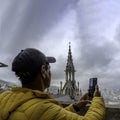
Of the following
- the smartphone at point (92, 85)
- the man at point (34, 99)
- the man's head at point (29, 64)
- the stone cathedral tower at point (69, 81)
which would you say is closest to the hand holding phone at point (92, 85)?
the smartphone at point (92, 85)

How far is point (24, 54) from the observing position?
2297mm

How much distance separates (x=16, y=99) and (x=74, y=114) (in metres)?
0.36

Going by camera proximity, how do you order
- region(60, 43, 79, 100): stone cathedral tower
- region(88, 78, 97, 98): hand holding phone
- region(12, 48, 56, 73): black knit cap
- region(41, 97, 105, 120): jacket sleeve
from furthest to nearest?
region(60, 43, 79, 100): stone cathedral tower < region(88, 78, 97, 98): hand holding phone < region(12, 48, 56, 73): black knit cap < region(41, 97, 105, 120): jacket sleeve

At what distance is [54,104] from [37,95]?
0.12m

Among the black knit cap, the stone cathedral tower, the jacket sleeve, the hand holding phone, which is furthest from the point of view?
the stone cathedral tower

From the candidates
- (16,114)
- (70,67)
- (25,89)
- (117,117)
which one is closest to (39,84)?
(25,89)

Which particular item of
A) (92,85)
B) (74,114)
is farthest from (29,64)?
(92,85)

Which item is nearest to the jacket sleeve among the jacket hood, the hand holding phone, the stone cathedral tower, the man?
the man

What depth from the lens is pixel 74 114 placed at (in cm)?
216

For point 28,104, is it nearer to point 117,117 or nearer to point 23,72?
point 23,72

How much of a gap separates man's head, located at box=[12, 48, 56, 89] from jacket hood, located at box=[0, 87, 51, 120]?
89 millimetres

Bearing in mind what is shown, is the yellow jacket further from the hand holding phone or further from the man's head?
the hand holding phone

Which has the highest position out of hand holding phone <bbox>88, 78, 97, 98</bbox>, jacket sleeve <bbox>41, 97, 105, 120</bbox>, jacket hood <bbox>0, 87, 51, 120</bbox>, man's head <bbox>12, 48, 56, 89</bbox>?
man's head <bbox>12, 48, 56, 89</bbox>

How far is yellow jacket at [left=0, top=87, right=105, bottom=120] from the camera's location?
2074 millimetres
